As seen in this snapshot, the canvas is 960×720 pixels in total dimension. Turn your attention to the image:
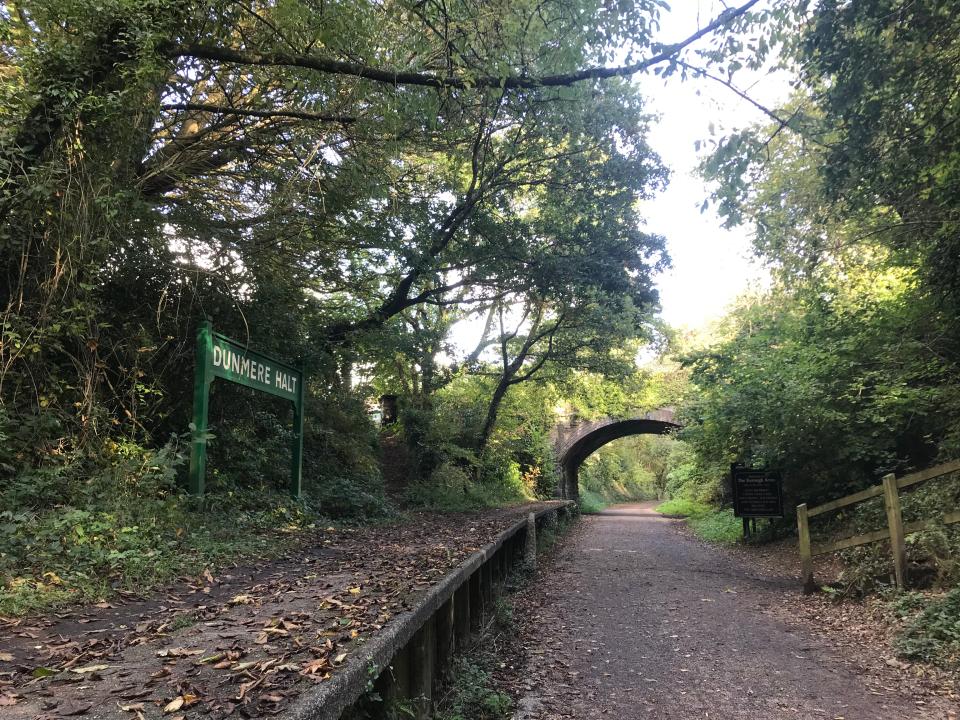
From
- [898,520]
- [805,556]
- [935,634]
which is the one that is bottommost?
[935,634]

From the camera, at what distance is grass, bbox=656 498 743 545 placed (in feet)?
43.9

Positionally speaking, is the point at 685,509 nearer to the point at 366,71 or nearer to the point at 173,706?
the point at 366,71

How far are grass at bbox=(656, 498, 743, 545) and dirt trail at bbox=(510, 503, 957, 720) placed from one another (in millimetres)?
4752

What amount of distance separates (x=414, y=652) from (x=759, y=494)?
9.38 metres

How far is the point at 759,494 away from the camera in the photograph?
1127cm

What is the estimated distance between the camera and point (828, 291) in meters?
11.1

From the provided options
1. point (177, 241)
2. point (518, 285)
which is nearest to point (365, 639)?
point (177, 241)

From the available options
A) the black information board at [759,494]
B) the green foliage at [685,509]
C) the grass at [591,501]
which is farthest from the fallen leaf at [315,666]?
the grass at [591,501]

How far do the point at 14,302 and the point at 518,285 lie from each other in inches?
372

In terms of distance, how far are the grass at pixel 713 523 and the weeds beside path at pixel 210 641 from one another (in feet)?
32.7

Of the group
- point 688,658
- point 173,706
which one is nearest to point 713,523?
point 688,658

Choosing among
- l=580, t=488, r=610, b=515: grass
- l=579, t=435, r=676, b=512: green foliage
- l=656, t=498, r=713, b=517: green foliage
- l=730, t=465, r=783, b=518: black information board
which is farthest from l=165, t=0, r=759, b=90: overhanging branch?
l=579, t=435, r=676, b=512: green foliage

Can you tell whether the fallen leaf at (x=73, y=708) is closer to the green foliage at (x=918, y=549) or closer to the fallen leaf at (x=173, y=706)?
the fallen leaf at (x=173, y=706)

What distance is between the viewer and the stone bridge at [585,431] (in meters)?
27.3
